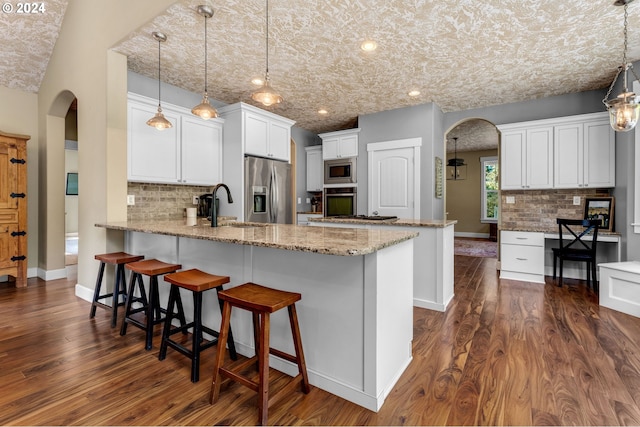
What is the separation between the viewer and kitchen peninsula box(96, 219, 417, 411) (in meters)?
1.62

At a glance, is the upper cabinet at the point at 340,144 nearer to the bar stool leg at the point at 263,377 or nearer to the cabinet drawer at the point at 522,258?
the cabinet drawer at the point at 522,258

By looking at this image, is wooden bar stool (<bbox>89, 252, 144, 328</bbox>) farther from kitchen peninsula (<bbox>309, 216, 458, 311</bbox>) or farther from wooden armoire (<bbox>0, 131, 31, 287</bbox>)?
kitchen peninsula (<bbox>309, 216, 458, 311</bbox>)

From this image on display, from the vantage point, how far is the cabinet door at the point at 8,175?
3746mm

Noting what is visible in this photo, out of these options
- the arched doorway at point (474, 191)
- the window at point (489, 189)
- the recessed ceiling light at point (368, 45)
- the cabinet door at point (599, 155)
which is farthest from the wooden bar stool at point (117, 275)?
the window at point (489, 189)

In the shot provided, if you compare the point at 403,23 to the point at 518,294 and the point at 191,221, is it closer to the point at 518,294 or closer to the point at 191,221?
the point at 191,221

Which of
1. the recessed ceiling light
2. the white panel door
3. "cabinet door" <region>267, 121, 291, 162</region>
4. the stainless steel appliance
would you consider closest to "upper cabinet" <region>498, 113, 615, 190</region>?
the white panel door

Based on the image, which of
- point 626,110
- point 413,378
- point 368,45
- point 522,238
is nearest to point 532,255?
point 522,238

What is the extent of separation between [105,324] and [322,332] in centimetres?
211

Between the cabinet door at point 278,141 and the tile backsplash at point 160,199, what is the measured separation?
1205 millimetres

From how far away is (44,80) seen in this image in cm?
416

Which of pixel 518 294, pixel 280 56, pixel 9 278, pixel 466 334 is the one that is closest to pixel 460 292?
pixel 518 294

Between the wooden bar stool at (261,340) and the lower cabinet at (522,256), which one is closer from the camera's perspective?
the wooden bar stool at (261,340)

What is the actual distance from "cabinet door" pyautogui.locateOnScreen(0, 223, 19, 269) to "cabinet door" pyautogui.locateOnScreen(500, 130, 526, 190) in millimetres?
6784

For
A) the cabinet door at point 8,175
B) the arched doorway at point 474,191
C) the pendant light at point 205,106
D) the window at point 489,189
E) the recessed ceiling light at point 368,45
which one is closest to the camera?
the pendant light at point 205,106
